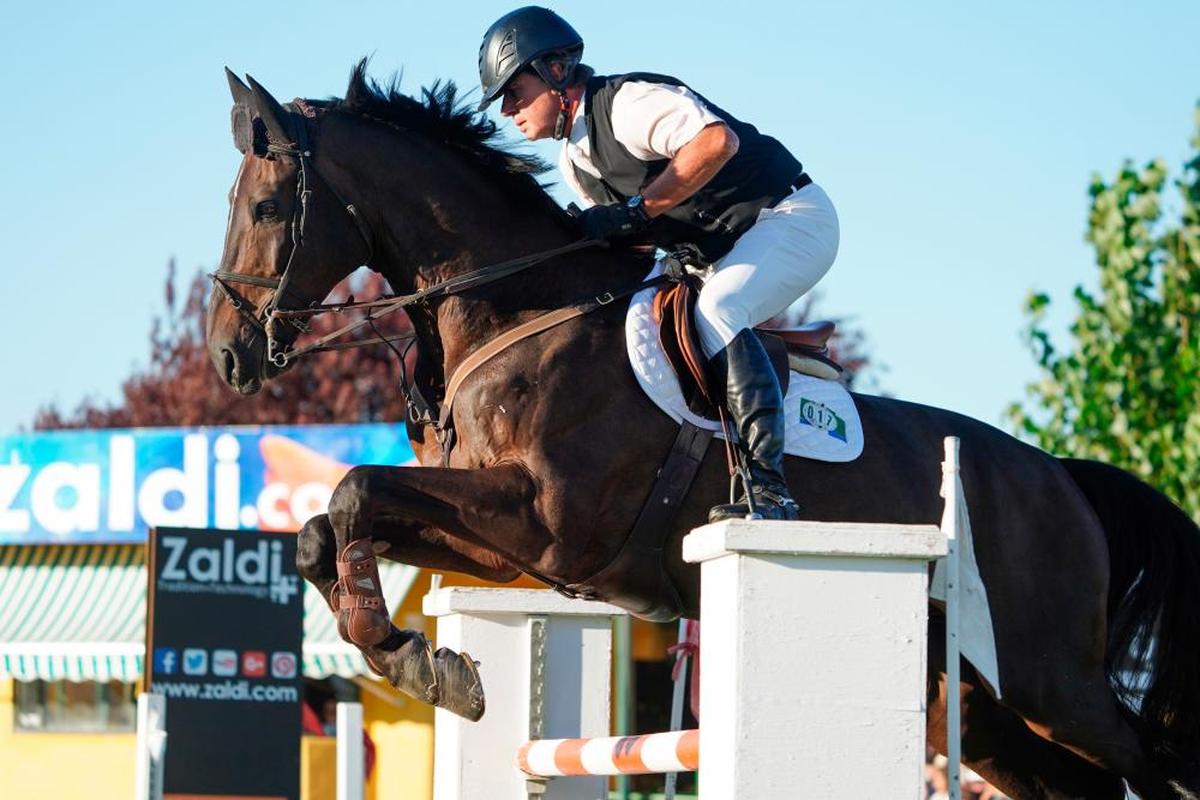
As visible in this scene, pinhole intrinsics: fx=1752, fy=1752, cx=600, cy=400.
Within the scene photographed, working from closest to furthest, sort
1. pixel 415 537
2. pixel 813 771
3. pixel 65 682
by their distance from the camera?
1. pixel 813 771
2. pixel 415 537
3. pixel 65 682

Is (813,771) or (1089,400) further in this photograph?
(1089,400)

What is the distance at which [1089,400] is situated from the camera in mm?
14492

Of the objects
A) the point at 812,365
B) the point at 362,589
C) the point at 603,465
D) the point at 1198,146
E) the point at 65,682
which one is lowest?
the point at 65,682

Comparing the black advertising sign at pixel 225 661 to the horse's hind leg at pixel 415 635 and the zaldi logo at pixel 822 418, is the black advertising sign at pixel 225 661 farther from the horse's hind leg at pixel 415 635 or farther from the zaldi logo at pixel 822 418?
the zaldi logo at pixel 822 418

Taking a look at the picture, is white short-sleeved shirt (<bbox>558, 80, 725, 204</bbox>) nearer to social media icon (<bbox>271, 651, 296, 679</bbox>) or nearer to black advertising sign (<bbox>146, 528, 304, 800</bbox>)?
black advertising sign (<bbox>146, 528, 304, 800</bbox>)

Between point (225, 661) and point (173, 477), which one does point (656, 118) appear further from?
point (173, 477)

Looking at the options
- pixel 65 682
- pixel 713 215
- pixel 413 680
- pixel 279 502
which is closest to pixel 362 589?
pixel 413 680

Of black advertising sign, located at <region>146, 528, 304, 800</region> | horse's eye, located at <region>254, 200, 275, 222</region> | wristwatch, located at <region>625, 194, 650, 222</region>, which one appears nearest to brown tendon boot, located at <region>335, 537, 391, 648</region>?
horse's eye, located at <region>254, 200, 275, 222</region>

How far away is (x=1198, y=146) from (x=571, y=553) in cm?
1113

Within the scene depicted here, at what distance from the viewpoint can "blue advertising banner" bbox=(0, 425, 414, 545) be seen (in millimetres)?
18062

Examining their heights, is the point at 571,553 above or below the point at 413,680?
above

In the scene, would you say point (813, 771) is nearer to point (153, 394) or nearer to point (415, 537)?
point (415, 537)

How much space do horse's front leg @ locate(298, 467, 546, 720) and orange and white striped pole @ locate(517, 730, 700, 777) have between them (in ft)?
1.17

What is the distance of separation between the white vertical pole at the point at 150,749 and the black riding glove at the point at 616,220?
3.03 m
